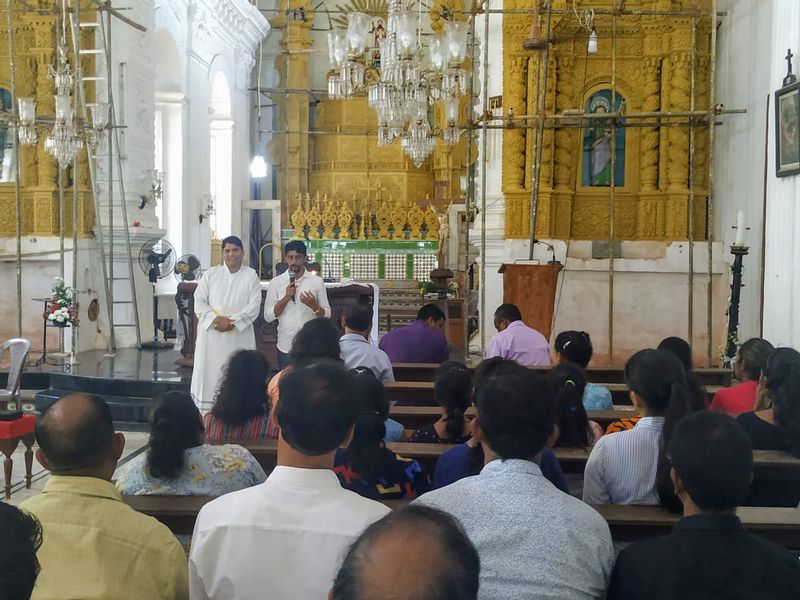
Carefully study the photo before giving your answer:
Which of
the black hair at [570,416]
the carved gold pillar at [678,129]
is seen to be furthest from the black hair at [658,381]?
the carved gold pillar at [678,129]

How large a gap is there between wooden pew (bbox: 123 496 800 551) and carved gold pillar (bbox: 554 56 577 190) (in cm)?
851

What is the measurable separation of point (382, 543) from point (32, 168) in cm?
1120

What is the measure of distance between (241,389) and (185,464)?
0.81 meters

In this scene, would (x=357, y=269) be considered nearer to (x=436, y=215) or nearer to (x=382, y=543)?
(x=436, y=215)

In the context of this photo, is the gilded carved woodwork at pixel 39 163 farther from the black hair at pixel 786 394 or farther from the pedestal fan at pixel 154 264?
the black hair at pixel 786 394

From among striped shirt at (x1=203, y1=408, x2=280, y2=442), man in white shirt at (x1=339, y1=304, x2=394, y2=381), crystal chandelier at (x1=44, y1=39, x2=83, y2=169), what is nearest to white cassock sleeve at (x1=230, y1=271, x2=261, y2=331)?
man in white shirt at (x1=339, y1=304, x2=394, y2=381)

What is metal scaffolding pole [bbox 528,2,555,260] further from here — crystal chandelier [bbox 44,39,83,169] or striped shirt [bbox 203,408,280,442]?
striped shirt [bbox 203,408,280,442]

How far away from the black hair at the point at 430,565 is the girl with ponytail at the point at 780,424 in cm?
275

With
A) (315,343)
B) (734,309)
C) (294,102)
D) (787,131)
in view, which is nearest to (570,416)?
(315,343)

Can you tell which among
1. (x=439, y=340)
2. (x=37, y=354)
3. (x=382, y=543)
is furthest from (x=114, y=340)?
(x=382, y=543)

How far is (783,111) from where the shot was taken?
7.00 metres

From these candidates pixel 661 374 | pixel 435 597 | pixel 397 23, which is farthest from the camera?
pixel 397 23

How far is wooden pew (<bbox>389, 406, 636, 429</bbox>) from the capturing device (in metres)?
4.71

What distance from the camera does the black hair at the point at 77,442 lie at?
241 cm
